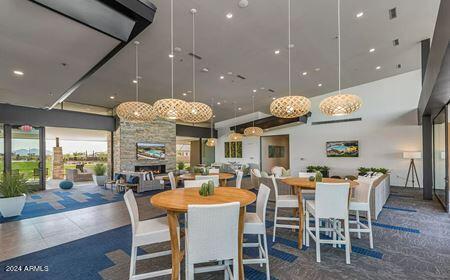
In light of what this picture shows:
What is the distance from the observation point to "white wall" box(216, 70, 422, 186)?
7820mm

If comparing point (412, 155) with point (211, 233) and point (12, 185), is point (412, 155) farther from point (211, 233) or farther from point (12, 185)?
point (12, 185)

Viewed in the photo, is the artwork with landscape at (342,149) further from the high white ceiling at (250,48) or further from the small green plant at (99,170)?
the small green plant at (99,170)

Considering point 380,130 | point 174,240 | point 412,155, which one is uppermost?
point 380,130

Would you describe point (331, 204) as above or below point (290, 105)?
below

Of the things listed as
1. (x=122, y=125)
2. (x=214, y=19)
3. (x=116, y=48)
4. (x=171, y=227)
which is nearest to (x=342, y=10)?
(x=214, y=19)

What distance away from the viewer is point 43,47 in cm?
319

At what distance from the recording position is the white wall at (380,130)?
7.82 metres

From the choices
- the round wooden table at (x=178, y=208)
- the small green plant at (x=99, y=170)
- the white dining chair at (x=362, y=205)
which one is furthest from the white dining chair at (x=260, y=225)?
the small green plant at (x=99, y=170)

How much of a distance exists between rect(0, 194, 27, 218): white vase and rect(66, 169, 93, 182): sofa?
580 centimetres

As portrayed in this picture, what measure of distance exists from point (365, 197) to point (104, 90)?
752 centimetres

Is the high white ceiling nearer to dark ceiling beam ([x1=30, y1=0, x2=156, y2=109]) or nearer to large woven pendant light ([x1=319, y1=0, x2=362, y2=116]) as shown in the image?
dark ceiling beam ([x1=30, y1=0, x2=156, y2=109])

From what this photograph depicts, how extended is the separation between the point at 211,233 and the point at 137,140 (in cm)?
830

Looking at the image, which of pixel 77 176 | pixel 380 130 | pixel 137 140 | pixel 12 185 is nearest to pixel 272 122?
pixel 380 130

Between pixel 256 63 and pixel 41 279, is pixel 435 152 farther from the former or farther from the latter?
pixel 41 279
